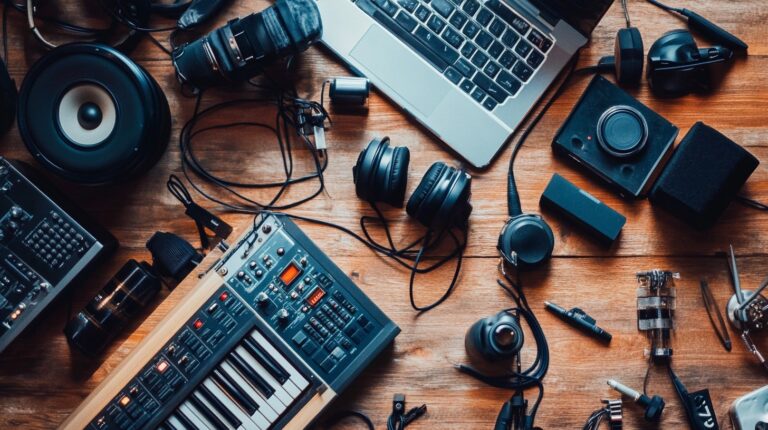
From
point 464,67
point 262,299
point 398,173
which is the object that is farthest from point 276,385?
point 464,67

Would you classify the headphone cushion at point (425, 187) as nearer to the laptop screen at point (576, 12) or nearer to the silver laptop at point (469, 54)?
the silver laptop at point (469, 54)

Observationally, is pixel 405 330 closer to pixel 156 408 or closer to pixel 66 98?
pixel 156 408

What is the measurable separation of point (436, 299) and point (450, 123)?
35cm

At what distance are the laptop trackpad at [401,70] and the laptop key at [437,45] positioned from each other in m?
0.03

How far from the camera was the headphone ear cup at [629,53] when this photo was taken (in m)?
1.43

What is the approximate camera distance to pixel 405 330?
4.78 ft

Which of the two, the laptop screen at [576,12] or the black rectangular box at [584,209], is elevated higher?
the laptop screen at [576,12]

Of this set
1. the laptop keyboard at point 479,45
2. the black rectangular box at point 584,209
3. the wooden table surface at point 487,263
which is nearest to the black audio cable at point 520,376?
the wooden table surface at point 487,263

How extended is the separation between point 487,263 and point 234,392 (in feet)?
1.81

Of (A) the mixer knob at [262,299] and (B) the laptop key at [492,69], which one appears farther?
(B) the laptop key at [492,69]

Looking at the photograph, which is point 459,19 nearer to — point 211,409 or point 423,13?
point 423,13

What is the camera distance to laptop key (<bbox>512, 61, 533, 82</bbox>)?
144 centimetres

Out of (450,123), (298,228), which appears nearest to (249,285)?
(298,228)

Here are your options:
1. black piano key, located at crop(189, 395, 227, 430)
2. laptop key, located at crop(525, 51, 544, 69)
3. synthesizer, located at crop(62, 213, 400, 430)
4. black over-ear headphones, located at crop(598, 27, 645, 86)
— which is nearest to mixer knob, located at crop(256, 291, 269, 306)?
synthesizer, located at crop(62, 213, 400, 430)
